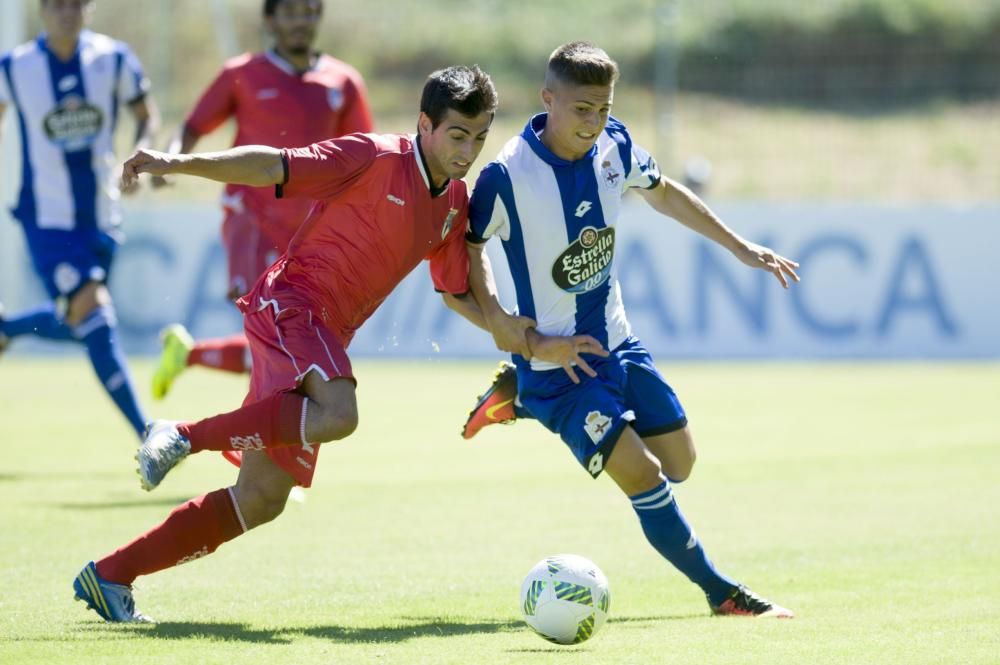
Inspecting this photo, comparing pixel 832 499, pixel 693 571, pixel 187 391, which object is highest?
pixel 693 571

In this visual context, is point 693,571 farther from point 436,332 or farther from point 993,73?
point 993,73

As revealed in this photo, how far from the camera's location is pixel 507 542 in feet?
24.7

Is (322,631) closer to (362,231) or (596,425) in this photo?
(596,425)

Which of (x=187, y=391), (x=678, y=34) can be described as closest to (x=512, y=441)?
(x=187, y=391)

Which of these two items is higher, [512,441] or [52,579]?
[52,579]

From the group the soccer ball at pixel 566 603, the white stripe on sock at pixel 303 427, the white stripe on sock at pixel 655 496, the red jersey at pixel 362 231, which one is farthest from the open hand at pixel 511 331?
the soccer ball at pixel 566 603

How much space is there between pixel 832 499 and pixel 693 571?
3141 mm

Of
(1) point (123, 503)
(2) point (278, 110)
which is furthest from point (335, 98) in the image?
(1) point (123, 503)

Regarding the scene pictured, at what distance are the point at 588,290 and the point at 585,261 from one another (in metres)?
0.14

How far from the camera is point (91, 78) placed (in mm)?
9898

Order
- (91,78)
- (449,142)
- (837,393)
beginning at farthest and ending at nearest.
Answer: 1. (837,393)
2. (91,78)
3. (449,142)

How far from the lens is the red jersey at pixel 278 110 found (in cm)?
944

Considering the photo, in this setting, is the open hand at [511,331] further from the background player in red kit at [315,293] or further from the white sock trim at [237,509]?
the white sock trim at [237,509]

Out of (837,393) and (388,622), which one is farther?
(837,393)
